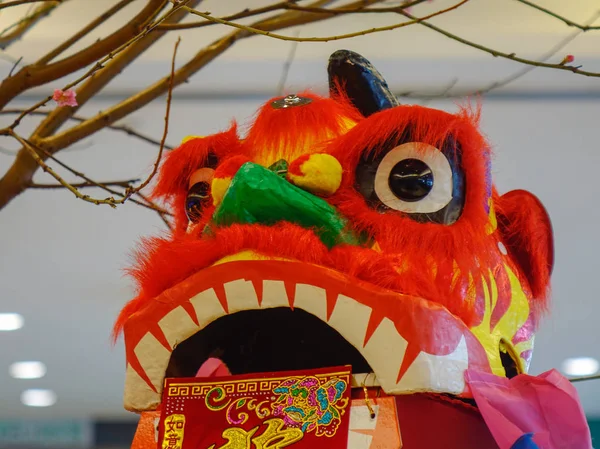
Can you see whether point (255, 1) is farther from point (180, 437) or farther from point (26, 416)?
point (26, 416)

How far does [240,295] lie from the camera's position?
660 mm

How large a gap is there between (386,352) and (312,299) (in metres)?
0.07

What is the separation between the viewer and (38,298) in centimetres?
248

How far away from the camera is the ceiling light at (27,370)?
9.96 feet

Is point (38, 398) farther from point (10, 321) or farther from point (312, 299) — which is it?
point (312, 299)

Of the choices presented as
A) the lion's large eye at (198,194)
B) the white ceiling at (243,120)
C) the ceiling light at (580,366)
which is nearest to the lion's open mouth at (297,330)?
the lion's large eye at (198,194)

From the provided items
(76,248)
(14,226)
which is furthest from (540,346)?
(14,226)

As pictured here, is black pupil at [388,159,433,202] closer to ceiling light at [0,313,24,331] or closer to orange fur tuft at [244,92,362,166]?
orange fur tuft at [244,92,362,166]

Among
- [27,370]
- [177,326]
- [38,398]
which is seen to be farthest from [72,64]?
[38,398]

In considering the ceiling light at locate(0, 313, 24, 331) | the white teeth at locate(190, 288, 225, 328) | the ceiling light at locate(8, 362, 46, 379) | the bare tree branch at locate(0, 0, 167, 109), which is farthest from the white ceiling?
the white teeth at locate(190, 288, 225, 328)

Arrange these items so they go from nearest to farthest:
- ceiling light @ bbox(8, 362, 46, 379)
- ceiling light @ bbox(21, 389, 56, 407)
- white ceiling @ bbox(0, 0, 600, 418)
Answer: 1. white ceiling @ bbox(0, 0, 600, 418)
2. ceiling light @ bbox(8, 362, 46, 379)
3. ceiling light @ bbox(21, 389, 56, 407)

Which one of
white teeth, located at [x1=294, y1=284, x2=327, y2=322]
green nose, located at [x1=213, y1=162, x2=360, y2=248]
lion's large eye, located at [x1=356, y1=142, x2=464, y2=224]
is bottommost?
white teeth, located at [x1=294, y1=284, x2=327, y2=322]

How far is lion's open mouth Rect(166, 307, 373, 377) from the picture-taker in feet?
2.38

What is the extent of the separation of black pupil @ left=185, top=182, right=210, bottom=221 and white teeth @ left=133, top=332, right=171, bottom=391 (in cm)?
15
